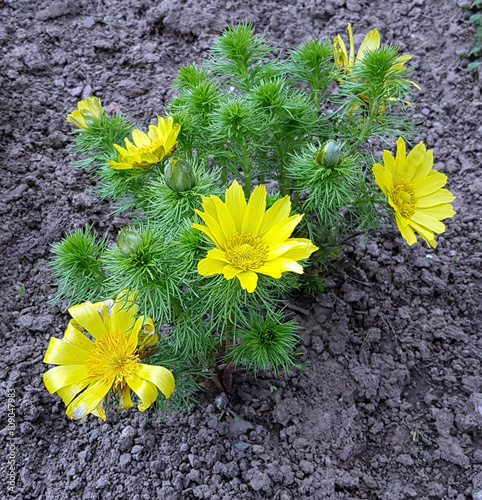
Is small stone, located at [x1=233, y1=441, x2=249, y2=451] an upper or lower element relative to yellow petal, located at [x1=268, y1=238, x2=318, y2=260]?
lower

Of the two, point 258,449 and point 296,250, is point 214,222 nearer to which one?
point 296,250

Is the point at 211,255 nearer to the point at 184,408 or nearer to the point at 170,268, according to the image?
the point at 170,268

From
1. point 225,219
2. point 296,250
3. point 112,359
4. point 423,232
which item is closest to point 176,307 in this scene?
point 112,359

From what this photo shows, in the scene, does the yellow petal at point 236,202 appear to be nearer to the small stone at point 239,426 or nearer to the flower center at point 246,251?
the flower center at point 246,251

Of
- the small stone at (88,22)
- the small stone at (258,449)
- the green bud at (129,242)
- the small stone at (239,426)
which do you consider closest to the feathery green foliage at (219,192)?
the green bud at (129,242)

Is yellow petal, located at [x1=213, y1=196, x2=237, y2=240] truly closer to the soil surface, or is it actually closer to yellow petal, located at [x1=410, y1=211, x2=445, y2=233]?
yellow petal, located at [x1=410, y1=211, x2=445, y2=233]

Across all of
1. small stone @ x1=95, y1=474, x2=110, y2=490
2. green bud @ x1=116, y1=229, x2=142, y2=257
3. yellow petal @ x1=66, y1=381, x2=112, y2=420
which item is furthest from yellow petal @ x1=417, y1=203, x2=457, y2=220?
small stone @ x1=95, y1=474, x2=110, y2=490
